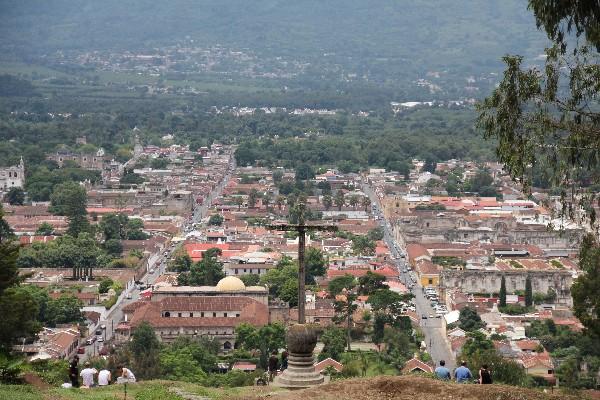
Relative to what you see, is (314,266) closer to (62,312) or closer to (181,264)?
(181,264)

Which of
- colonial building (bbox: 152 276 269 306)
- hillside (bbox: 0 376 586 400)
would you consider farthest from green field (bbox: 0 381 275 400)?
colonial building (bbox: 152 276 269 306)

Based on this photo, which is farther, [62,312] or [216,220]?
[216,220]

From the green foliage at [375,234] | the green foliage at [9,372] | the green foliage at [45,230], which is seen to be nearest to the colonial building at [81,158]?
the green foliage at [45,230]

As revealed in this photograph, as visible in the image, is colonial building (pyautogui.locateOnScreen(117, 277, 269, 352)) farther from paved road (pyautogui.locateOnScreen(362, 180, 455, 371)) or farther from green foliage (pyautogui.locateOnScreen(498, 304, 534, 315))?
green foliage (pyautogui.locateOnScreen(498, 304, 534, 315))

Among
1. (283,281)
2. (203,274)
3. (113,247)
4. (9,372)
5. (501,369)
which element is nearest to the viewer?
(9,372)

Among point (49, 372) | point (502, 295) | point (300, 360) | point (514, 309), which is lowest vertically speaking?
point (514, 309)

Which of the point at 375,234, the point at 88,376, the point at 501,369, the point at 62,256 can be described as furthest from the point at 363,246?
the point at 88,376

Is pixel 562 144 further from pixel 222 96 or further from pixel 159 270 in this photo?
pixel 222 96

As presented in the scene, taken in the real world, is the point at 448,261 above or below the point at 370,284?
below
